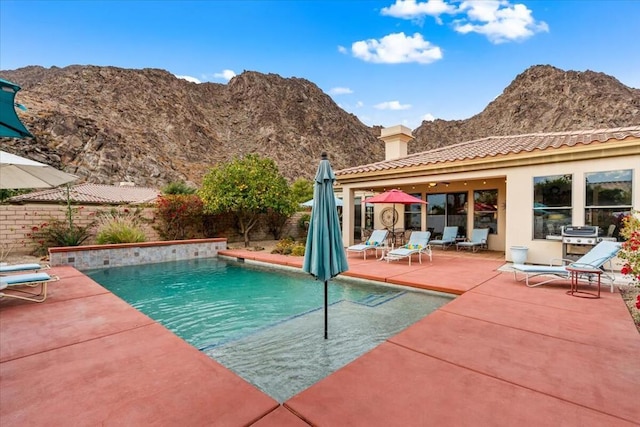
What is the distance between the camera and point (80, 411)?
2.35 meters

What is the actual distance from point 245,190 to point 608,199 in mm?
12088

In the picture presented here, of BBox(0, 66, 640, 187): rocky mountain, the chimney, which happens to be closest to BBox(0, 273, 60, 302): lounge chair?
the chimney

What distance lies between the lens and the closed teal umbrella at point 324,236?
421 centimetres

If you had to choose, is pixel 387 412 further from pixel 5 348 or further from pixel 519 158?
pixel 519 158

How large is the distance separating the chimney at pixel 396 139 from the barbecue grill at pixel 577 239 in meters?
9.45

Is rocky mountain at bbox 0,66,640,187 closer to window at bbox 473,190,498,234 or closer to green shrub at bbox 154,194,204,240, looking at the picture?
green shrub at bbox 154,194,204,240

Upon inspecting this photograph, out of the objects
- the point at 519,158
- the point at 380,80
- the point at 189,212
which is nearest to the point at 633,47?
the point at 519,158

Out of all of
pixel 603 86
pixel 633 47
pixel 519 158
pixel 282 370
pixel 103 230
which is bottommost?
pixel 282 370

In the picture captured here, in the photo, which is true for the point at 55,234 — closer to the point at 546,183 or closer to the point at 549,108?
the point at 546,183

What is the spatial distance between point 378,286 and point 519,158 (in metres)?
5.41

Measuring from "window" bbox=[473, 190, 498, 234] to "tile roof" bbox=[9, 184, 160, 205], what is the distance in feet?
49.9

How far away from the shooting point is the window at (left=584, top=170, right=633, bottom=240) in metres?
7.23

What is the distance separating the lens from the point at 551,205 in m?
8.20

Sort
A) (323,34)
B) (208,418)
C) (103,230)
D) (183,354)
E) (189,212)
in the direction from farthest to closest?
(323,34) → (189,212) → (103,230) → (183,354) → (208,418)
